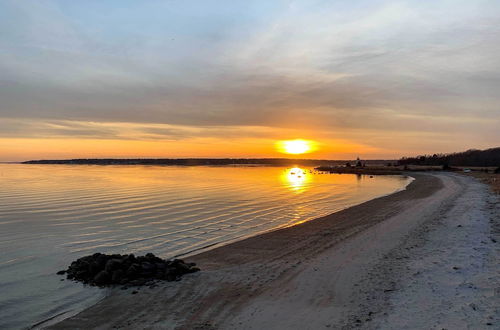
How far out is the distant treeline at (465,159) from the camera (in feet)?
402

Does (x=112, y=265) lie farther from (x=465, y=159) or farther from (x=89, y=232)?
(x=465, y=159)

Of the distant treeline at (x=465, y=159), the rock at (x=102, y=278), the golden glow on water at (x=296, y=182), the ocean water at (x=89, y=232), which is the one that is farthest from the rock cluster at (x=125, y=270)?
the distant treeline at (x=465, y=159)

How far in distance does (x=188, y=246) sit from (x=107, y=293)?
19.8ft

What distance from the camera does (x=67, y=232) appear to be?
19.0 meters

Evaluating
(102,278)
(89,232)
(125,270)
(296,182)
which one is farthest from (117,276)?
(296,182)

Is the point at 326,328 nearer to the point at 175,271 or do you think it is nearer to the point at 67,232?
the point at 175,271

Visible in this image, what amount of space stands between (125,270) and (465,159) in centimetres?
14515

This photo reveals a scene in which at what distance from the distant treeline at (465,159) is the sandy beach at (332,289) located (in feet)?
390

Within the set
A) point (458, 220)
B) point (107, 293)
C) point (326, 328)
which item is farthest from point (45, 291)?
point (458, 220)

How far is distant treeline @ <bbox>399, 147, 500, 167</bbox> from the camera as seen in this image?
Result: 402 ft

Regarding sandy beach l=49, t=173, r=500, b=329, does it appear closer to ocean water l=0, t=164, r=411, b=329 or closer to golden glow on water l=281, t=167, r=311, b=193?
ocean water l=0, t=164, r=411, b=329

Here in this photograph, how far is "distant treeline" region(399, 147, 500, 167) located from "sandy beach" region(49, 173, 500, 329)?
118834 mm

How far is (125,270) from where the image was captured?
10992 millimetres

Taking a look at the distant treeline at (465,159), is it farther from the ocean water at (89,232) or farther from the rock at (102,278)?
the rock at (102,278)
